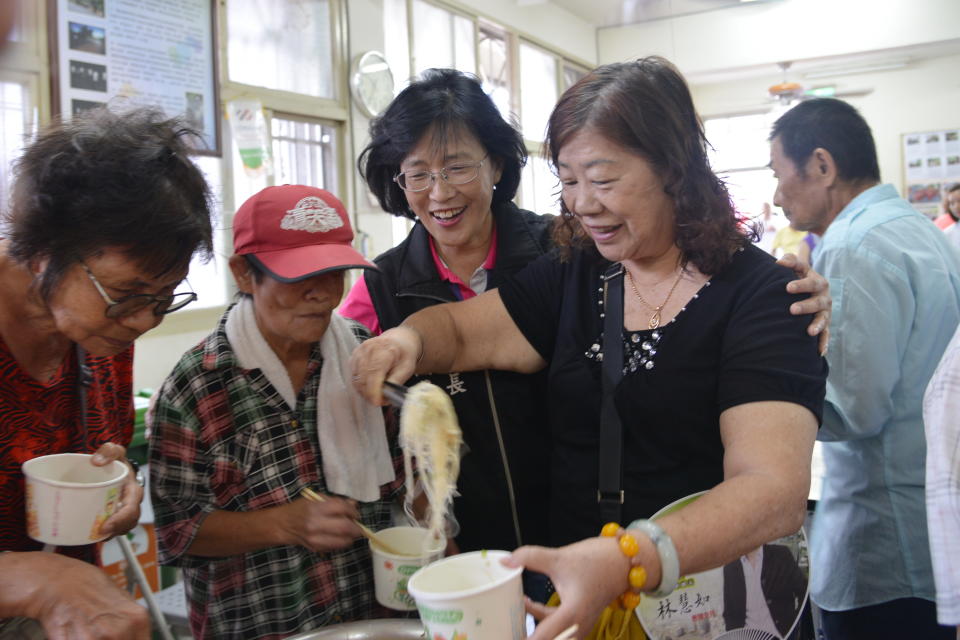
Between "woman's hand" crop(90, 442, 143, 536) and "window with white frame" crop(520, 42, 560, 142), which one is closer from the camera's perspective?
"woman's hand" crop(90, 442, 143, 536)

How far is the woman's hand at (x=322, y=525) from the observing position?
1.39 meters

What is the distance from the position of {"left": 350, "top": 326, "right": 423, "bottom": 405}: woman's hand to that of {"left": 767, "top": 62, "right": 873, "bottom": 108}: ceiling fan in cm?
852

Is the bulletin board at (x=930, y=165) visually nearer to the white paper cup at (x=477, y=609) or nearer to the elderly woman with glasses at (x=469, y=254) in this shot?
the elderly woman with glasses at (x=469, y=254)

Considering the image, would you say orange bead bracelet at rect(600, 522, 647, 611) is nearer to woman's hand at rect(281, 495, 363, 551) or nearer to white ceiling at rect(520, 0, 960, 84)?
woman's hand at rect(281, 495, 363, 551)

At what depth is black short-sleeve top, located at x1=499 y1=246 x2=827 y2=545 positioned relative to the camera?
4.23 ft

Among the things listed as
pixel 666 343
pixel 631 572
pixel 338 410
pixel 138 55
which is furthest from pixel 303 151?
pixel 631 572

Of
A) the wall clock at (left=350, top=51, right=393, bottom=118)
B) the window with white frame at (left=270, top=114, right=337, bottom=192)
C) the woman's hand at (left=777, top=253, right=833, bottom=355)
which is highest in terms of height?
the wall clock at (left=350, top=51, right=393, bottom=118)

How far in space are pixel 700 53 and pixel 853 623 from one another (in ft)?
28.9

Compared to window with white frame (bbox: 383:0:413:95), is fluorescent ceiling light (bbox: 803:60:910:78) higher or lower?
higher

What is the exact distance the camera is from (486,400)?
178 centimetres

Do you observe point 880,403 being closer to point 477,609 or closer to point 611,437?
point 611,437

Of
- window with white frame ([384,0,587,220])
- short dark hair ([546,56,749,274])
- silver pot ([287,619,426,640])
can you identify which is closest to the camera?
silver pot ([287,619,426,640])

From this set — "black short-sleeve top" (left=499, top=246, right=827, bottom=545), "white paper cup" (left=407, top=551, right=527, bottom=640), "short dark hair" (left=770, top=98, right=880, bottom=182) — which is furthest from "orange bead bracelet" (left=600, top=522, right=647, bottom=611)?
"short dark hair" (left=770, top=98, right=880, bottom=182)

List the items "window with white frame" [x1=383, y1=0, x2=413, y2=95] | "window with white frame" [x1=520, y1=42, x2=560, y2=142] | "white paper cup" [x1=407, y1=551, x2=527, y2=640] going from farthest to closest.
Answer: "window with white frame" [x1=520, y1=42, x2=560, y2=142] → "window with white frame" [x1=383, y1=0, x2=413, y2=95] → "white paper cup" [x1=407, y1=551, x2=527, y2=640]
